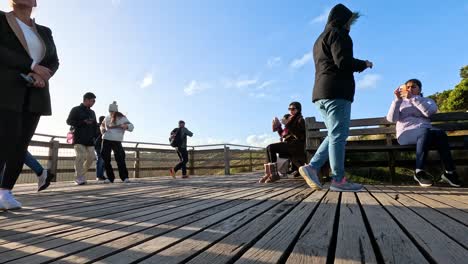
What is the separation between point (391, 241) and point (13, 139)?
2575mm

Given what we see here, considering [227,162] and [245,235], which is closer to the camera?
[245,235]

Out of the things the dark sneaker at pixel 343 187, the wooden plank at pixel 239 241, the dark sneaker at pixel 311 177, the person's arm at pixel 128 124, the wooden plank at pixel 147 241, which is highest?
the person's arm at pixel 128 124

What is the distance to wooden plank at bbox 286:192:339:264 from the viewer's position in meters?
0.99

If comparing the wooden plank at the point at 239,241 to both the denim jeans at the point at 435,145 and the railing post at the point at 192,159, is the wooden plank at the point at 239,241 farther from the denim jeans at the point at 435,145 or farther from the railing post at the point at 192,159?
the railing post at the point at 192,159

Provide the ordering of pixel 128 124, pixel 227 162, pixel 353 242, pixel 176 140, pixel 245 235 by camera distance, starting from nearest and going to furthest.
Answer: pixel 353 242 → pixel 245 235 → pixel 128 124 → pixel 176 140 → pixel 227 162

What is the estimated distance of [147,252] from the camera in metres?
1.11

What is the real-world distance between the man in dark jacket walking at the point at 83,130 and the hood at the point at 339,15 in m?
4.82

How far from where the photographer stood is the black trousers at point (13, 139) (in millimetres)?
2205

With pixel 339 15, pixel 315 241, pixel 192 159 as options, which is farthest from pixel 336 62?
pixel 192 159

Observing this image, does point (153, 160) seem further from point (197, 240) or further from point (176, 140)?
point (197, 240)

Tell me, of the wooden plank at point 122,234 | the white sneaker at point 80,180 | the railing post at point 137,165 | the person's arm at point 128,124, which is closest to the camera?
the wooden plank at point 122,234

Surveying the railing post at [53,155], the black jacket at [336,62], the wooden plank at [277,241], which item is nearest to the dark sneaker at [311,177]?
the black jacket at [336,62]

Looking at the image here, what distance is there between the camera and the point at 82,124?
232 inches

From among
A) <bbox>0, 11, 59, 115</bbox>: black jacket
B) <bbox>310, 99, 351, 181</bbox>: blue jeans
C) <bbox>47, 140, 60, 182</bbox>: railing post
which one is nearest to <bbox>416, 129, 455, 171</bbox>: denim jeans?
Result: <bbox>310, 99, 351, 181</bbox>: blue jeans
